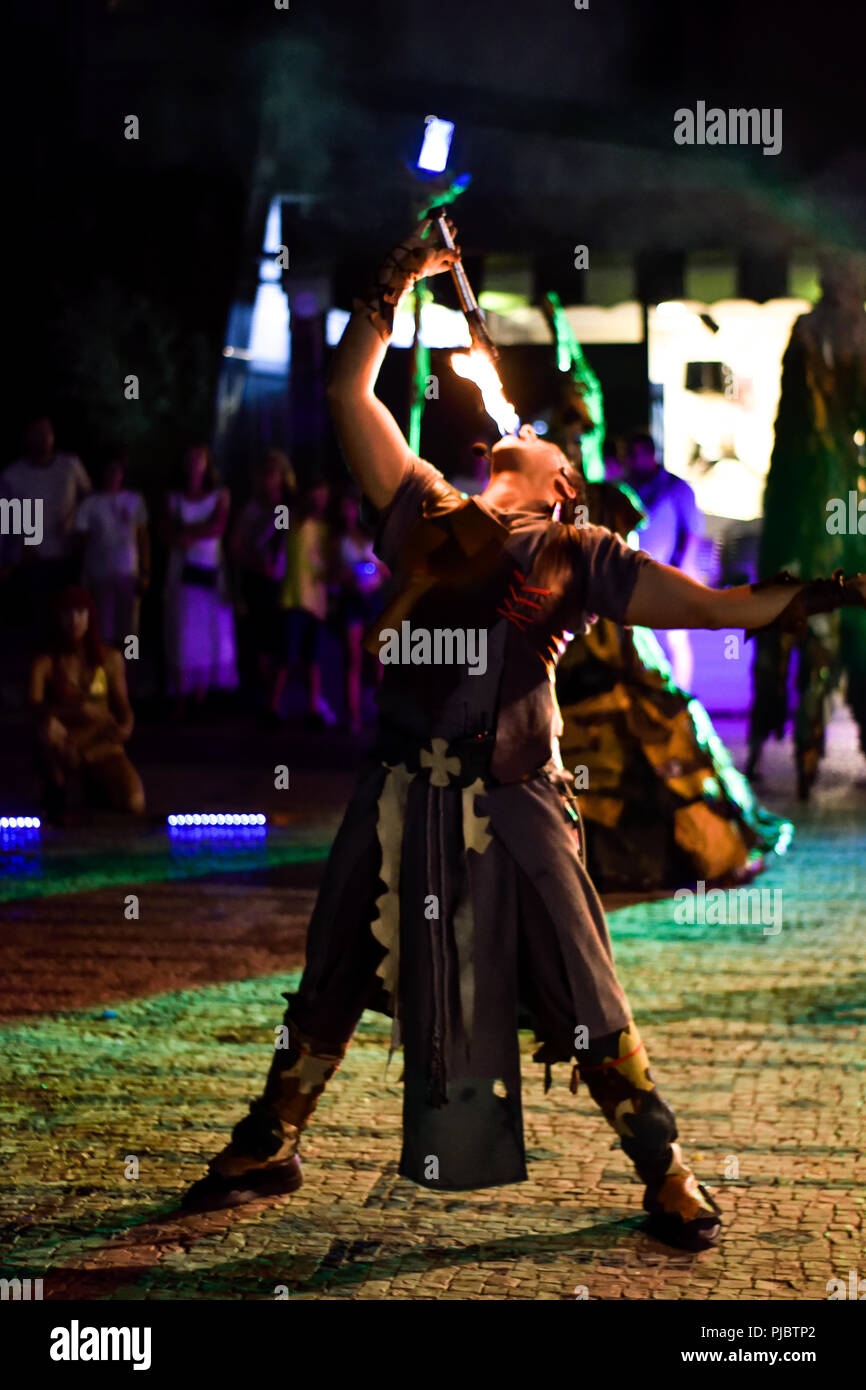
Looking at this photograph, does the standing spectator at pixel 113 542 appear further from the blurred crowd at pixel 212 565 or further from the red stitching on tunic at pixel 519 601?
the red stitching on tunic at pixel 519 601

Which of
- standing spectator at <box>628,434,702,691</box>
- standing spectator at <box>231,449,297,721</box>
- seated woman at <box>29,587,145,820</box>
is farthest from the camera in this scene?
standing spectator at <box>231,449,297,721</box>

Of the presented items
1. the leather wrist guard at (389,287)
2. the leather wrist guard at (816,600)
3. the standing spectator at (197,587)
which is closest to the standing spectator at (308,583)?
the standing spectator at (197,587)

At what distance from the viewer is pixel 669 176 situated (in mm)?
16266

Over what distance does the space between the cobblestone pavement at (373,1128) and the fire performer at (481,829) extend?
0.22 meters

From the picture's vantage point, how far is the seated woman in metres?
10.2

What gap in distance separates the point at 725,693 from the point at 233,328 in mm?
5591

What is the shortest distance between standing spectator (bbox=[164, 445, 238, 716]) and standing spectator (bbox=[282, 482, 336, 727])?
0.56m

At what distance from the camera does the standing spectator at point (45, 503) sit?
12992 mm

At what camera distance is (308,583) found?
530 inches
